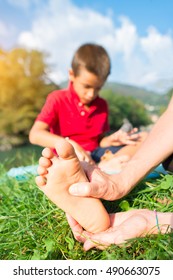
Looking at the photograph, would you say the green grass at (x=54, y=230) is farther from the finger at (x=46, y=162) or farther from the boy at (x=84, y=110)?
the boy at (x=84, y=110)

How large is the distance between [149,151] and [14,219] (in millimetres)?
558

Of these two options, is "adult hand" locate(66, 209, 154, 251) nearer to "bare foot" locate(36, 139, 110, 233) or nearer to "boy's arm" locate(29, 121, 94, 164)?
"bare foot" locate(36, 139, 110, 233)

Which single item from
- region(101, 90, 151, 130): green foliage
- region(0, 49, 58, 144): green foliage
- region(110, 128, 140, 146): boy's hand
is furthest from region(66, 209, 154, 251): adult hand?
region(101, 90, 151, 130): green foliage

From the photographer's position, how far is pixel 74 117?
239 cm

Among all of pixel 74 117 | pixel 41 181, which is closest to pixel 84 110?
pixel 74 117

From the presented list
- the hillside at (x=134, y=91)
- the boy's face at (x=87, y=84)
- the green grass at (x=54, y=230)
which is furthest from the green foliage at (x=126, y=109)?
the green grass at (x=54, y=230)

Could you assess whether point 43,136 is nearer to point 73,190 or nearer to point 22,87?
point 73,190

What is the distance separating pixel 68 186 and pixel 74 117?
1395mm

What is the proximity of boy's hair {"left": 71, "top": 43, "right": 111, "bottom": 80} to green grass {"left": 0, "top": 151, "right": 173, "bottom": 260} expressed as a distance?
3.17 feet

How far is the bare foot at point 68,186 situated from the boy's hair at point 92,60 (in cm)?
130

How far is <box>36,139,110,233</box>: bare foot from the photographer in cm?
99

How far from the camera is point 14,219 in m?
1.33
